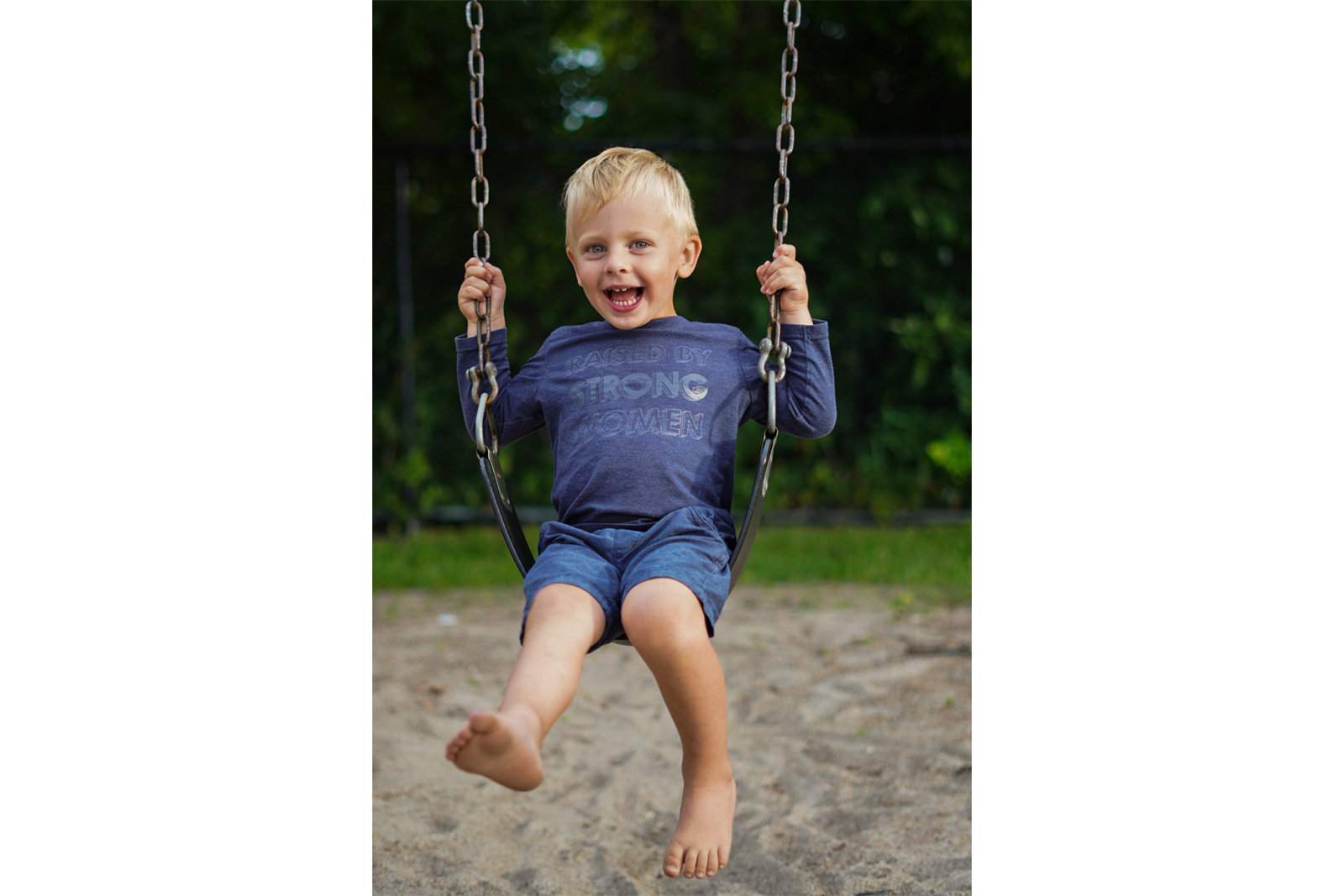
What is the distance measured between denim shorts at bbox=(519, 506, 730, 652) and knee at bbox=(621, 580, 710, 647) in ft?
0.09

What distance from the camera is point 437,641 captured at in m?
4.79

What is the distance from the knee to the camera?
192 cm

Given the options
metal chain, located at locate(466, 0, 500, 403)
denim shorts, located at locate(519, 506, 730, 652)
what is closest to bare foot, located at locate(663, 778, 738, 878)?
denim shorts, located at locate(519, 506, 730, 652)

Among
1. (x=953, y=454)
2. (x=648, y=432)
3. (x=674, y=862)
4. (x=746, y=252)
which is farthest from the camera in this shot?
(x=746, y=252)

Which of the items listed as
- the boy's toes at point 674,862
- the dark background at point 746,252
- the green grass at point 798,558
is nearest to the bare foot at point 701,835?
the boy's toes at point 674,862

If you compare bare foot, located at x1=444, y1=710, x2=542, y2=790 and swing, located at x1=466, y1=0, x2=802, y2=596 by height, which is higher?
swing, located at x1=466, y1=0, x2=802, y2=596

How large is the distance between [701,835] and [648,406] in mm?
820

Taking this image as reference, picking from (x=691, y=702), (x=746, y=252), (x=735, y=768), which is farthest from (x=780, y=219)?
(x=746, y=252)

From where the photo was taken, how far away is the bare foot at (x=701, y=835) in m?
2.08

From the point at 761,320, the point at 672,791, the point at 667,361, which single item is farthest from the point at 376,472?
the point at 667,361

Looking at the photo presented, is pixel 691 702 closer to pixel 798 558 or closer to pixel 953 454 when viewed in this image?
pixel 798 558

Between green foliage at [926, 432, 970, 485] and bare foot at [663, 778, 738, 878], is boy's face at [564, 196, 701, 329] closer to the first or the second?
bare foot at [663, 778, 738, 878]

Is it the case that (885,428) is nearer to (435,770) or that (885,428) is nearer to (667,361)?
(435,770)

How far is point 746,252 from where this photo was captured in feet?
23.1
